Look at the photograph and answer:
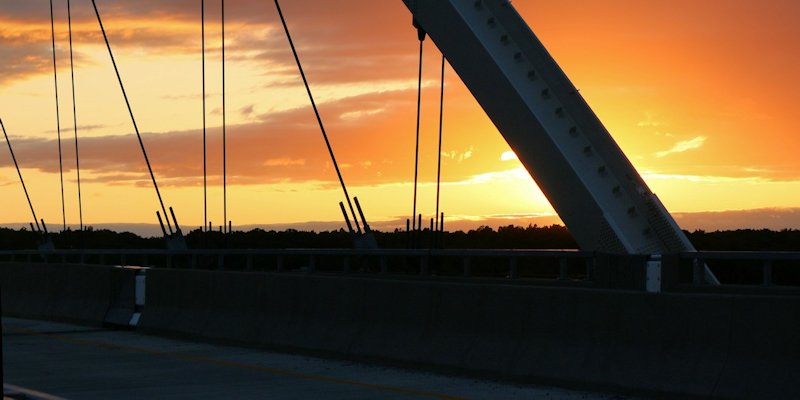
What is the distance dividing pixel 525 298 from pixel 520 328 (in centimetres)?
31

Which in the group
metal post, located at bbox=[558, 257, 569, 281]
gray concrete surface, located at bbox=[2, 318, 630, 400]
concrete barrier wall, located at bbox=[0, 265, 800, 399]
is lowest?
gray concrete surface, located at bbox=[2, 318, 630, 400]

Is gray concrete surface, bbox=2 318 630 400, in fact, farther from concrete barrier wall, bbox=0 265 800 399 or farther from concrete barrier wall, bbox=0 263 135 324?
concrete barrier wall, bbox=0 263 135 324

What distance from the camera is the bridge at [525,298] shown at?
11805 millimetres

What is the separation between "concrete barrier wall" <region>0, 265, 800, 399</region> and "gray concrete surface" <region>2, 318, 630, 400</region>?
305 mm

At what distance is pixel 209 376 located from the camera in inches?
555

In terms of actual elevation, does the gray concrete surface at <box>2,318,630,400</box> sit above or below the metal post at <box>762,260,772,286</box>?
below

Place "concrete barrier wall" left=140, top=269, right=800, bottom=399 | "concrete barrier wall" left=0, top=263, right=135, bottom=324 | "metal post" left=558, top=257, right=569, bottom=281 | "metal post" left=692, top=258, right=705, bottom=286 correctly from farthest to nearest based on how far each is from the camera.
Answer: "metal post" left=558, top=257, right=569, bottom=281
"metal post" left=692, top=258, right=705, bottom=286
"concrete barrier wall" left=0, top=263, right=135, bottom=324
"concrete barrier wall" left=140, top=269, right=800, bottom=399

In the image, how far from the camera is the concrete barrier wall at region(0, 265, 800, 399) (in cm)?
1147

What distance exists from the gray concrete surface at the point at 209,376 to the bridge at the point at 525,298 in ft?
1.28

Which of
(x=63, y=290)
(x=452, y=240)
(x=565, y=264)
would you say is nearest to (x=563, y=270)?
(x=565, y=264)

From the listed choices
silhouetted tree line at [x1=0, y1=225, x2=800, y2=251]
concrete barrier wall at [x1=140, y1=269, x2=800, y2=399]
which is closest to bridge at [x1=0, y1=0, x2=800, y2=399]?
concrete barrier wall at [x1=140, y1=269, x2=800, y2=399]

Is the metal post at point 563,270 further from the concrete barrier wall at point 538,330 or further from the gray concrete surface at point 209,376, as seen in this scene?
the gray concrete surface at point 209,376

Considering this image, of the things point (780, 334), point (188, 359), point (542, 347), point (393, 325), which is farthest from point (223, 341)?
point (780, 334)

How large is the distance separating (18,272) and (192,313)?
8.05 metres
